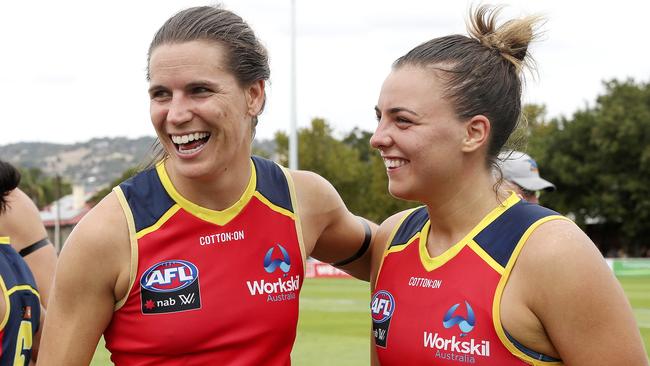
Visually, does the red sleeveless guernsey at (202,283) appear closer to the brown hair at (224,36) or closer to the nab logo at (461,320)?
the brown hair at (224,36)

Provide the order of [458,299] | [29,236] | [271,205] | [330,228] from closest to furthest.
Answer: [458,299] → [271,205] → [330,228] → [29,236]

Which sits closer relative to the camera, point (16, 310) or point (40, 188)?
point (16, 310)

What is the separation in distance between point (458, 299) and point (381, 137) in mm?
618

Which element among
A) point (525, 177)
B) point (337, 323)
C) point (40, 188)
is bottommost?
point (40, 188)

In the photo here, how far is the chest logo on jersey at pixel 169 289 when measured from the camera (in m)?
3.15

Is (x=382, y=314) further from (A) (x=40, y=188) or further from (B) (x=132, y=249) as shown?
(A) (x=40, y=188)

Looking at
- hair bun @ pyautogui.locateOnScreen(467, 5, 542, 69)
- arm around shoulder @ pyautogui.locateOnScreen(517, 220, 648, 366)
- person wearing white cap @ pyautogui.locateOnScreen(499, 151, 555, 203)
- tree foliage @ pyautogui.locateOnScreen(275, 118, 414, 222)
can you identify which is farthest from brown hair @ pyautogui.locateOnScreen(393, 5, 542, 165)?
tree foliage @ pyautogui.locateOnScreen(275, 118, 414, 222)

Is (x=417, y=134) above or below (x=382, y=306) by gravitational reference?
above

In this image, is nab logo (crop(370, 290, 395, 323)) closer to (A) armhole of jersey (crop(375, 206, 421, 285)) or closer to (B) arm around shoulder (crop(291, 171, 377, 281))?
(A) armhole of jersey (crop(375, 206, 421, 285))

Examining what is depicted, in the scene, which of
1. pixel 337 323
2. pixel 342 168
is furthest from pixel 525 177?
pixel 342 168

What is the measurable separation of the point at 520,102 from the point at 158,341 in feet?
5.14

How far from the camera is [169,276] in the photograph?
3.18 metres

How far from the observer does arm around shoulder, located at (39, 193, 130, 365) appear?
9.98ft

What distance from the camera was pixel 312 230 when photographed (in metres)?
3.67
